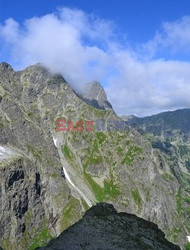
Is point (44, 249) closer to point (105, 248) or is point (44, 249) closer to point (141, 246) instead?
point (105, 248)

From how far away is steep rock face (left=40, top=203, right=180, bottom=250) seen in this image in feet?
148

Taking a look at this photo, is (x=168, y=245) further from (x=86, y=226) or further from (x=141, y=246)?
(x=86, y=226)

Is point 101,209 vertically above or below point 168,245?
above

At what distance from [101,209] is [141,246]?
1125cm

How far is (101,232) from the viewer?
48.0 metres

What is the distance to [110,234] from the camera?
4762 centimetres

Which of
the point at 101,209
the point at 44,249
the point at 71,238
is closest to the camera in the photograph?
the point at 44,249

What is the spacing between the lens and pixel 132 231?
4906 centimetres

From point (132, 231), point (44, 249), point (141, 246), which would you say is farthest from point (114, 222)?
point (44, 249)

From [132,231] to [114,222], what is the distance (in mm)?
3276

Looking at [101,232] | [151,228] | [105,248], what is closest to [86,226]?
[101,232]

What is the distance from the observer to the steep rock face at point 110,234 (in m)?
45.0

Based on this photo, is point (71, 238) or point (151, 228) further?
point (151, 228)

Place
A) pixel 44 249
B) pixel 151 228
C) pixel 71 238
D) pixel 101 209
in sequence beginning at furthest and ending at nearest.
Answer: pixel 101 209
pixel 151 228
pixel 71 238
pixel 44 249
